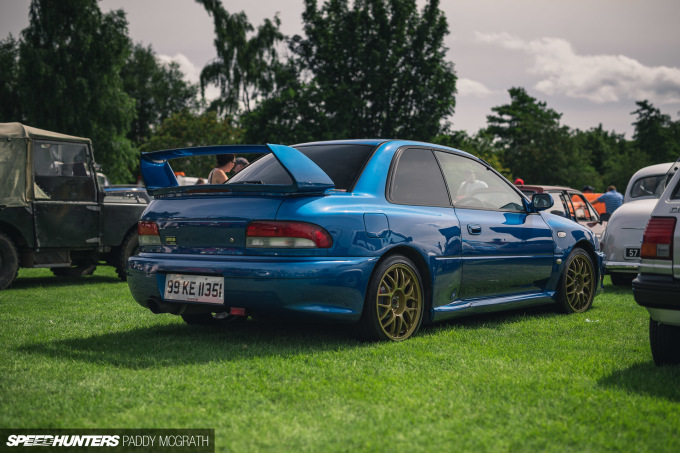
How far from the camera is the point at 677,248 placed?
401cm

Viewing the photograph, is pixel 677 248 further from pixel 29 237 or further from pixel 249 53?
pixel 249 53

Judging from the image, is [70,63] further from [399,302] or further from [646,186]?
[399,302]

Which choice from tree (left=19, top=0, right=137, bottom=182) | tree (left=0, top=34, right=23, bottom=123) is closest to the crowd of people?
tree (left=19, top=0, right=137, bottom=182)

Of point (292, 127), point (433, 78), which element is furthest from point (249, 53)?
point (433, 78)

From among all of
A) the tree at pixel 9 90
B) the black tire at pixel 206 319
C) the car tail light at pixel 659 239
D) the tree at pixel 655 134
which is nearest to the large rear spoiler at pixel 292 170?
the black tire at pixel 206 319

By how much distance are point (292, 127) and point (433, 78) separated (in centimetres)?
724

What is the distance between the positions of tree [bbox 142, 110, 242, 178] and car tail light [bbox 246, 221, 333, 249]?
3696cm

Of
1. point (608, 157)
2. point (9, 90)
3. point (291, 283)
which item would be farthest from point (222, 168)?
point (608, 157)

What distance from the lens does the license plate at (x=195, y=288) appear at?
4.69m

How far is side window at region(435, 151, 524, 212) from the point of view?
19.4 feet

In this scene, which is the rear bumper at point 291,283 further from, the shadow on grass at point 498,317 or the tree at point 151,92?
the tree at point 151,92

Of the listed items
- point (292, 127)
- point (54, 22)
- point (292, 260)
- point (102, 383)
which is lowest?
point (102, 383)

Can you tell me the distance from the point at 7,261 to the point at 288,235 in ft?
20.4

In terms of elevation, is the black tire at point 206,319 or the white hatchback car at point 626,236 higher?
the white hatchback car at point 626,236
